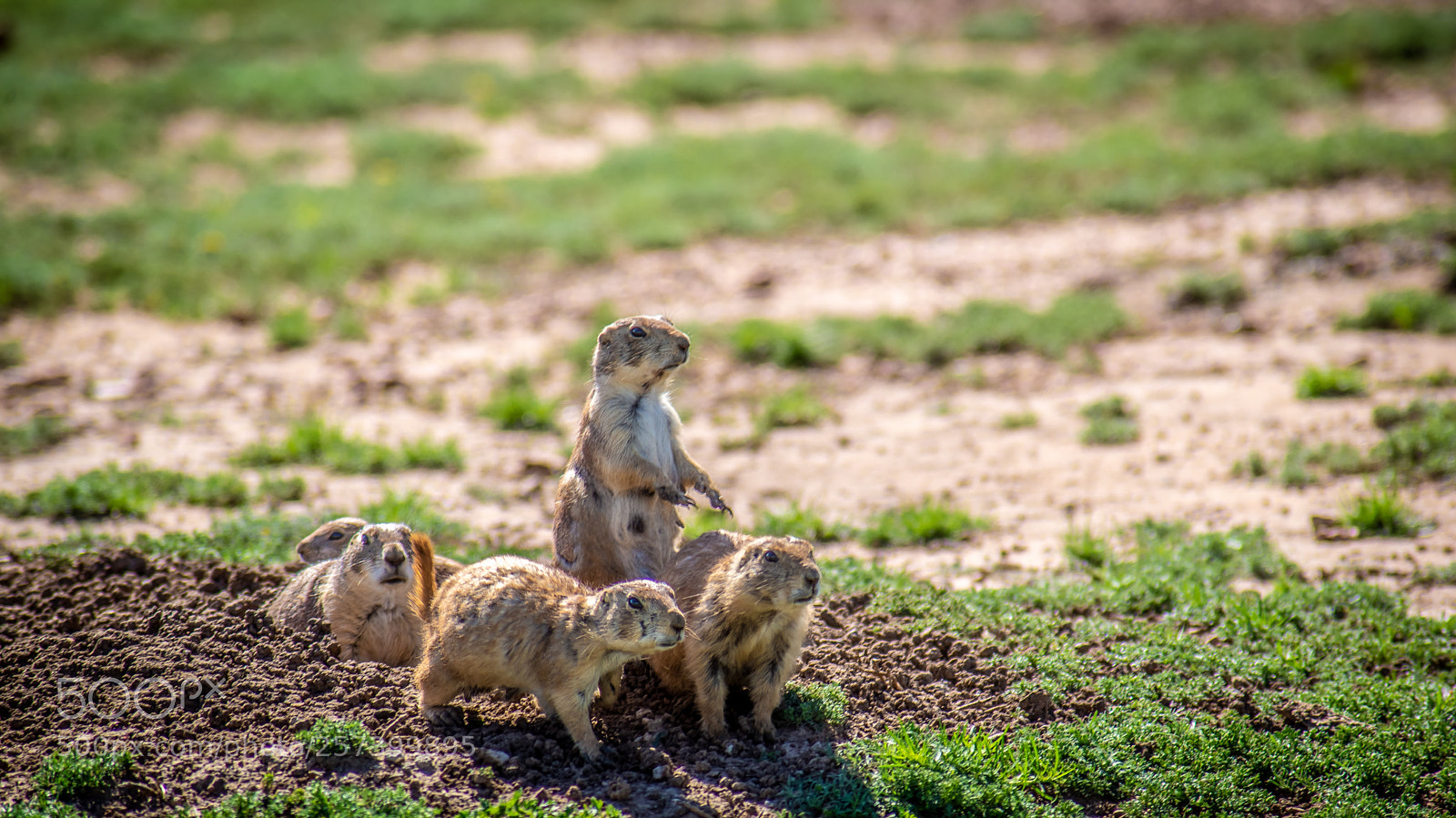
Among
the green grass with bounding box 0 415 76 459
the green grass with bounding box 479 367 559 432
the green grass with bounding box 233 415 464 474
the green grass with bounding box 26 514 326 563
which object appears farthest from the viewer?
the green grass with bounding box 479 367 559 432

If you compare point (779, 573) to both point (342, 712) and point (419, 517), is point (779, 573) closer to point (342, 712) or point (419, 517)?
point (342, 712)

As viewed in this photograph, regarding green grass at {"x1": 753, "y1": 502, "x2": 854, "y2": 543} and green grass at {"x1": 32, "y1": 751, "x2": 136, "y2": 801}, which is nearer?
green grass at {"x1": 32, "y1": 751, "x2": 136, "y2": 801}

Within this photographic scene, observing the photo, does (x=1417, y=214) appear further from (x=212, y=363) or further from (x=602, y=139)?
(x=212, y=363)

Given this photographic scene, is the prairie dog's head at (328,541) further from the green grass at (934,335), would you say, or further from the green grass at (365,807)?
the green grass at (934,335)

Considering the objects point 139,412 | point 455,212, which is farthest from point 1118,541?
point 455,212

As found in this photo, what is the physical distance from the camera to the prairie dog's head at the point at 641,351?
19.5ft

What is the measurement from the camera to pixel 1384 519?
727 cm

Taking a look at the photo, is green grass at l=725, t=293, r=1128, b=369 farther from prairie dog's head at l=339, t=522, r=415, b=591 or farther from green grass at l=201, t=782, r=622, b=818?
green grass at l=201, t=782, r=622, b=818

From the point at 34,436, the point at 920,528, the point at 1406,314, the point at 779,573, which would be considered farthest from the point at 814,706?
the point at 1406,314

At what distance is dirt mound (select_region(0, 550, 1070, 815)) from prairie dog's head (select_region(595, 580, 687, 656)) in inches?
21.7

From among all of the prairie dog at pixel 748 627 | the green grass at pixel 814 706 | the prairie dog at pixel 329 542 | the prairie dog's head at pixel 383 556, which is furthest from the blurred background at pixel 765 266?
the prairie dog at pixel 748 627

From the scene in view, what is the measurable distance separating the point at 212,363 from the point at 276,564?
431 centimetres

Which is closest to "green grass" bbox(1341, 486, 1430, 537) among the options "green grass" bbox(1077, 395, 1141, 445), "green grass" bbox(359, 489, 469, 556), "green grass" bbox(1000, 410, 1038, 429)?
"green grass" bbox(1077, 395, 1141, 445)

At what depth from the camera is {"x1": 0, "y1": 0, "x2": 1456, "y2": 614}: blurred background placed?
26.2 ft
